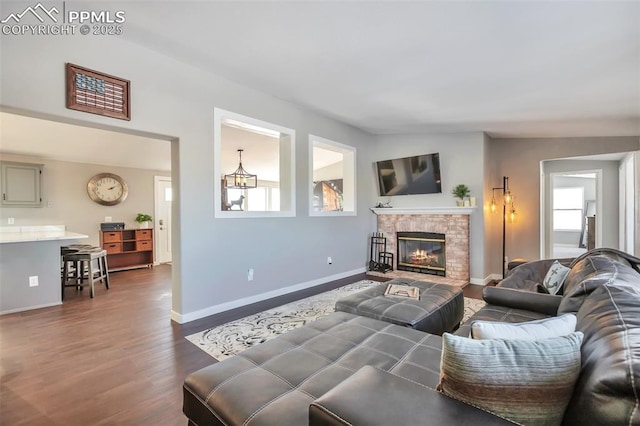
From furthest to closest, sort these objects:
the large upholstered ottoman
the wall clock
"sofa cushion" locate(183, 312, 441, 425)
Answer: the wall clock → the large upholstered ottoman → "sofa cushion" locate(183, 312, 441, 425)

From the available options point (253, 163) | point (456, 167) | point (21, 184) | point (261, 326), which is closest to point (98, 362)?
point (261, 326)

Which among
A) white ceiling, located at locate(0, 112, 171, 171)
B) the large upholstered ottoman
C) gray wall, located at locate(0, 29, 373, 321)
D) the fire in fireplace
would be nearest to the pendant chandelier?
white ceiling, located at locate(0, 112, 171, 171)

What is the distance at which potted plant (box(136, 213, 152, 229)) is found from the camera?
6.77 m

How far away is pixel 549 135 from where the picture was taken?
5.04 meters

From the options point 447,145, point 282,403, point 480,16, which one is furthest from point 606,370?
point 447,145

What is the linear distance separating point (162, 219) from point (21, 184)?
8.36 ft

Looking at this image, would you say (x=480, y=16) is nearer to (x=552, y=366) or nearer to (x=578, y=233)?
(x=552, y=366)

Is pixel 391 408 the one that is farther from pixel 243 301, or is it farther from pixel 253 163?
pixel 253 163

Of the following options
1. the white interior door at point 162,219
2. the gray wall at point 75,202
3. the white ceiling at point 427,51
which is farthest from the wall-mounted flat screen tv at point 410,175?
the gray wall at point 75,202

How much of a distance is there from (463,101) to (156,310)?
4.68 meters

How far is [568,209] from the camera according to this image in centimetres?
887

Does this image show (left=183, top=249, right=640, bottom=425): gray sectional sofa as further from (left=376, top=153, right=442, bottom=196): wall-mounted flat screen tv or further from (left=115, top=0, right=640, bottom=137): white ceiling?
(left=376, top=153, right=442, bottom=196): wall-mounted flat screen tv

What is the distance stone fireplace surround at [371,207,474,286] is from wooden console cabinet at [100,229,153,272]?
523 cm

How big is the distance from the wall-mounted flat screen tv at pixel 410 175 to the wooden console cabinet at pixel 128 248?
5.37m
